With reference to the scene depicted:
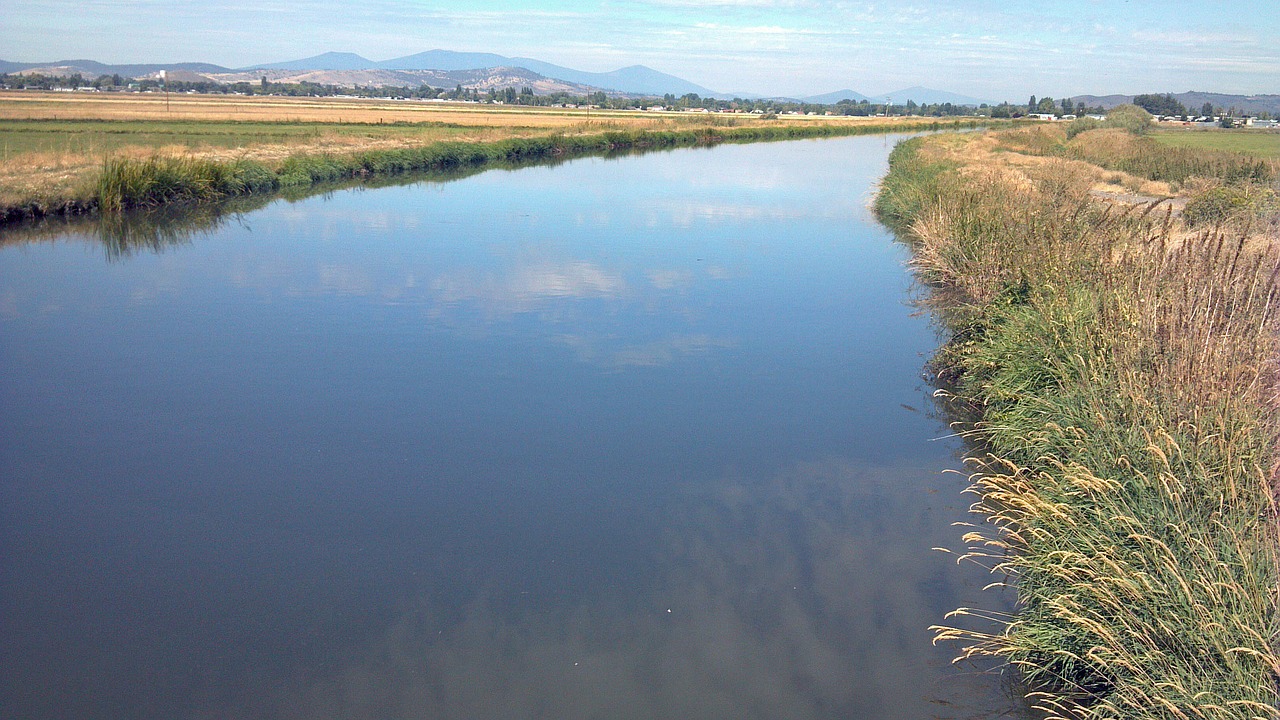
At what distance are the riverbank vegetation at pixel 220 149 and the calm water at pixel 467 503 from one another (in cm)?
629

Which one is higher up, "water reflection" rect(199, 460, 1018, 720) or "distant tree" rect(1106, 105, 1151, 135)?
"distant tree" rect(1106, 105, 1151, 135)

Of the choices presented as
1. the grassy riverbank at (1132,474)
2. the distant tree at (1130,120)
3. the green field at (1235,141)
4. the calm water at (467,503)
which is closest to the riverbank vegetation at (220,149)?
the calm water at (467,503)

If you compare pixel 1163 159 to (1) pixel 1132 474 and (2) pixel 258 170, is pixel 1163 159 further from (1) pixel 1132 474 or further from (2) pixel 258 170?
(1) pixel 1132 474

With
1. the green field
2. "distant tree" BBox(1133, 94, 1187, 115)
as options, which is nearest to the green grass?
the green field

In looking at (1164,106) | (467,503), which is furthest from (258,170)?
(1164,106)

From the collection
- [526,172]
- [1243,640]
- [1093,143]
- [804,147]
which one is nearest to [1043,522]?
[1243,640]

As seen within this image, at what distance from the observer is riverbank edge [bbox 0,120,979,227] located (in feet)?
60.5

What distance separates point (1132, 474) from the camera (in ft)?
15.4

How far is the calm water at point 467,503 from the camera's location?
4543mm

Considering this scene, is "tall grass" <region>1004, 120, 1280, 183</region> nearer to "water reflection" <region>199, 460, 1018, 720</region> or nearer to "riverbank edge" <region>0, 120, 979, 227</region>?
"water reflection" <region>199, 460, 1018, 720</region>

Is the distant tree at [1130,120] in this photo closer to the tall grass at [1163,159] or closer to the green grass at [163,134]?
the tall grass at [1163,159]

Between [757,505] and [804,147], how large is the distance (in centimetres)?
4884

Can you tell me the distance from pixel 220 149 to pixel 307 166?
15.2 ft

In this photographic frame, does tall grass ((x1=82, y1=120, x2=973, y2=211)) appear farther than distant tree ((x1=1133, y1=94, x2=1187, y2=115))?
No
